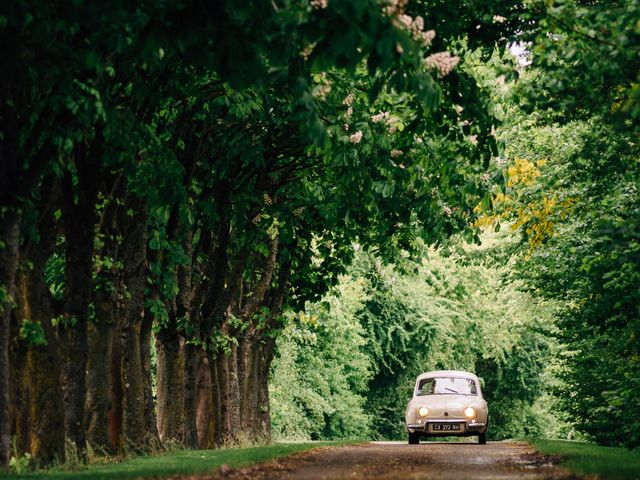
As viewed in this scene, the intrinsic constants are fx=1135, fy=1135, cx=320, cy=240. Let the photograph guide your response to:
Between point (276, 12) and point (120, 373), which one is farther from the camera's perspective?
point (120, 373)

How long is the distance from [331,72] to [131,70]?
4922 millimetres

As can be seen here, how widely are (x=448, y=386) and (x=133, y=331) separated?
45.7 feet

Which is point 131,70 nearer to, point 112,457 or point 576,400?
point 112,457

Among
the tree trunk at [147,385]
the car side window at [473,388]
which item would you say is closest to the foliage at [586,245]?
the car side window at [473,388]

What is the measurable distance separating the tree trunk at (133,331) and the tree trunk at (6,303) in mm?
5027

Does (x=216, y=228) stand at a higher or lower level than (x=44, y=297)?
higher

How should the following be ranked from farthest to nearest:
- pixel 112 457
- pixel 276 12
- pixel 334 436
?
pixel 334 436
pixel 112 457
pixel 276 12

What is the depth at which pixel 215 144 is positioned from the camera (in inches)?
862

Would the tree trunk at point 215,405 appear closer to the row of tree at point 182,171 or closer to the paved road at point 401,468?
the row of tree at point 182,171

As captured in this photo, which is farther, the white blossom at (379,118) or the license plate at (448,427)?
the license plate at (448,427)

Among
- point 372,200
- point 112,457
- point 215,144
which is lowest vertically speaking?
point 112,457

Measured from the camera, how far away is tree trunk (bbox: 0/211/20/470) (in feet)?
43.4

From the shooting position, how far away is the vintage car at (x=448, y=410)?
98.8 feet

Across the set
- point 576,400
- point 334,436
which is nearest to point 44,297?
point 576,400
